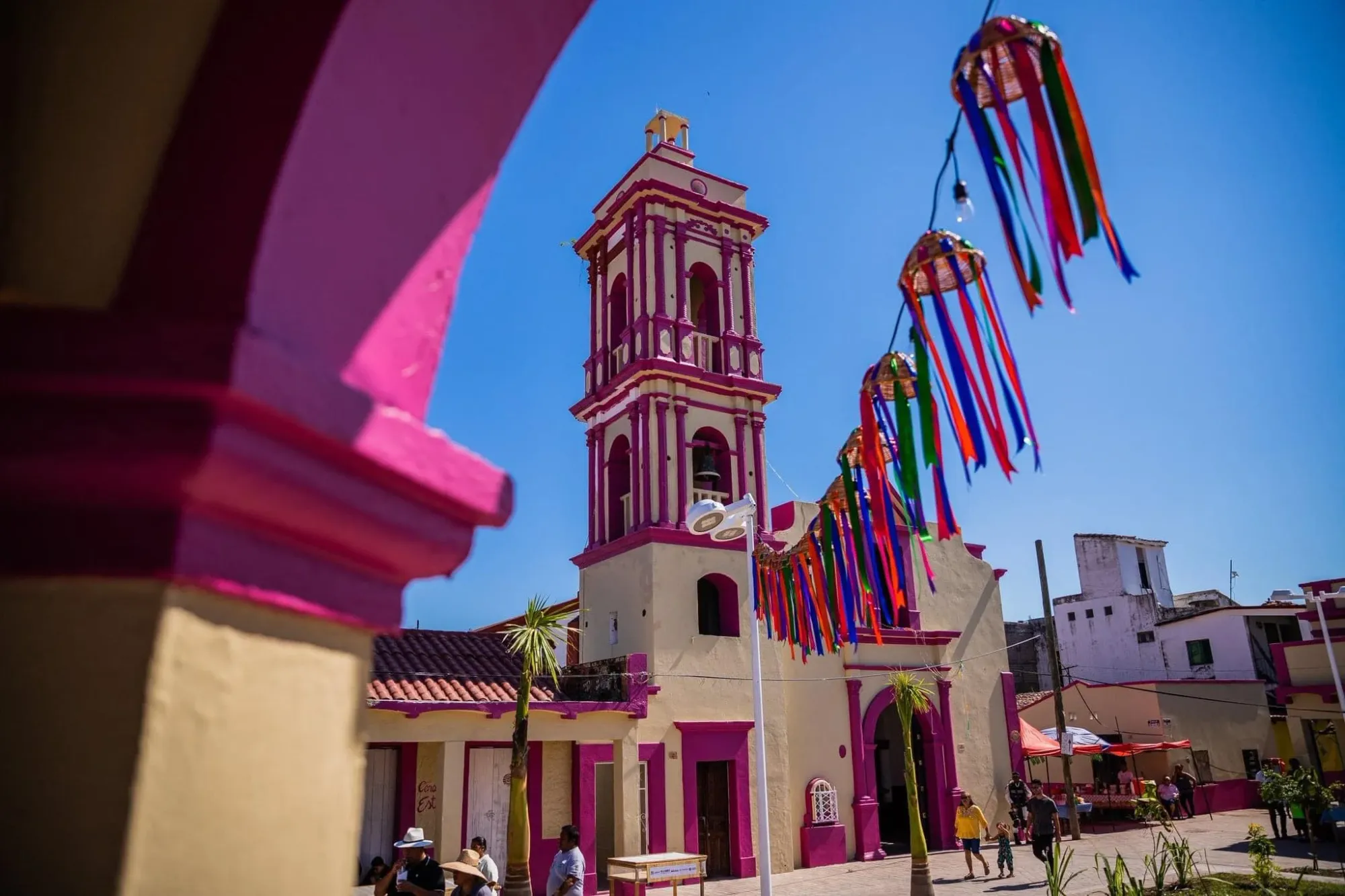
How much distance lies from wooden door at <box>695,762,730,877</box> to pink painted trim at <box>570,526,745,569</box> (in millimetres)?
3913

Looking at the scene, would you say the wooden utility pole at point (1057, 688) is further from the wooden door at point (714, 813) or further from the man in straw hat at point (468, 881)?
the man in straw hat at point (468, 881)

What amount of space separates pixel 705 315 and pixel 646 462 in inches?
159

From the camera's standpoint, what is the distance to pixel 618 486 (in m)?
18.5

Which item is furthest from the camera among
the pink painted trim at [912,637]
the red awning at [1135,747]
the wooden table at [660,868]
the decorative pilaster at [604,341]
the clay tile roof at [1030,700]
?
the clay tile roof at [1030,700]

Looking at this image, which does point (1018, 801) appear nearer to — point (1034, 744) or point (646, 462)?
point (1034, 744)

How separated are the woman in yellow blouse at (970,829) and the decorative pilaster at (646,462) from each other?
24.7 feet

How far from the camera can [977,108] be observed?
344 centimetres

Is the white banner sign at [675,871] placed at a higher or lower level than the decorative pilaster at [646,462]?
lower

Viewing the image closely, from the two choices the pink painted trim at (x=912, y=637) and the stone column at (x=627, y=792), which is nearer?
the stone column at (x=627, y=792)

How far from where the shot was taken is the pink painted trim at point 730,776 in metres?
15.6

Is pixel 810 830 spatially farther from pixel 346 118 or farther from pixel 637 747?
pixel 346 118

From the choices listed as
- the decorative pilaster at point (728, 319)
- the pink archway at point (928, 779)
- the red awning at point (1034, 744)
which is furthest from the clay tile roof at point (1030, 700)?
the decorative pilaster at point (728, 319)

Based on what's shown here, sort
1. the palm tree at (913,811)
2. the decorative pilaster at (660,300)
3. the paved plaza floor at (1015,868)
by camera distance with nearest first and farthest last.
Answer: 1. the palm tree at (913,811)
2. the paved plaza floor at (1015,868)
3. the decorative pilaster at (660,300)

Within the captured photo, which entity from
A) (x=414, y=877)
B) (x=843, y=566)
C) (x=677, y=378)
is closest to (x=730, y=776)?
(x=677, y=378)
